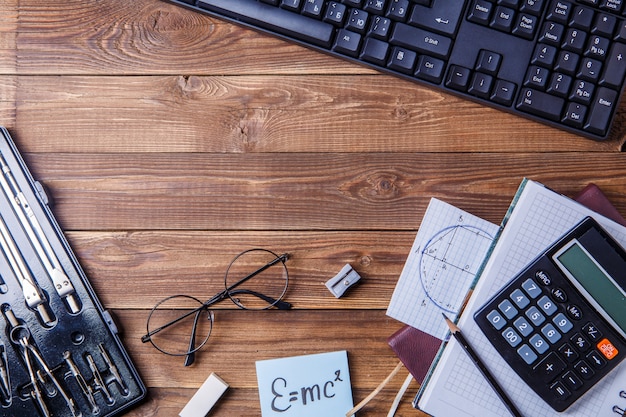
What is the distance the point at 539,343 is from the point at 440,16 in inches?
15.8

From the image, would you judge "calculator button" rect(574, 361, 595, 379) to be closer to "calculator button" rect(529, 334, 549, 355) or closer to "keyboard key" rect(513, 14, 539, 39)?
"calculator button" rect(529, 334, 549, 355)

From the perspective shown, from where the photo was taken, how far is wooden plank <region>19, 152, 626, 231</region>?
29.5 inches

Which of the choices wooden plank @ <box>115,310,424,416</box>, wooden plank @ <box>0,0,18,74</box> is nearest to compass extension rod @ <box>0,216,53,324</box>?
wooden plank @ <box>115,310,424,416</box>

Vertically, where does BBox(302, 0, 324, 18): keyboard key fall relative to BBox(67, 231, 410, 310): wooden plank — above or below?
above

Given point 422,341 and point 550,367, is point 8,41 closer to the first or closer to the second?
point 422,341

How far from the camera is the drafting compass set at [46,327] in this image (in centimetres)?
73

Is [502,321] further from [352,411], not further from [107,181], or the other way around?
[107,181]

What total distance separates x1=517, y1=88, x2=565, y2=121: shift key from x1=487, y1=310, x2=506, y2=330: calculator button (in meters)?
0.25

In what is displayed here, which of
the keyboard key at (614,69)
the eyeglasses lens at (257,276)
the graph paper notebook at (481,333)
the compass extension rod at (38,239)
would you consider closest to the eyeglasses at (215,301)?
the eyeglasses lens at (257,276)

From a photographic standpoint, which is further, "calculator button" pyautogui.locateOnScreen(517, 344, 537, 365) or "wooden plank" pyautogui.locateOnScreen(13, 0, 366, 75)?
"wooden plank" pyautogui.locateOnScreen(13, 0, 366, 75)

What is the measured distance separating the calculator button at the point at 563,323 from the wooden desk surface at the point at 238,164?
150mm

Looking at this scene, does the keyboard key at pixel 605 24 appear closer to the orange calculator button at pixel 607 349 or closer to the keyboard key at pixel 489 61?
the keyboard key at pixel 489 61

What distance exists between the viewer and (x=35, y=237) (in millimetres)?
741

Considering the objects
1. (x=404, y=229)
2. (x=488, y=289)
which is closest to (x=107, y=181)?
(x=404, y=229)
